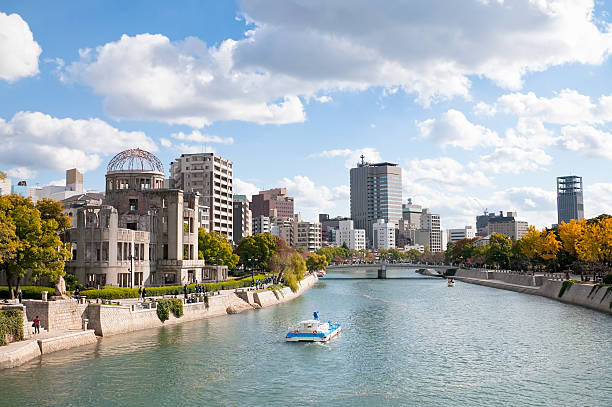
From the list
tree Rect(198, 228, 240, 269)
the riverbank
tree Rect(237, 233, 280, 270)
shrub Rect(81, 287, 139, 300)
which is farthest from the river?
Answer: tree Rect(237, 233, 280, 270)

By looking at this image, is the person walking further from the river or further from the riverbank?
the river

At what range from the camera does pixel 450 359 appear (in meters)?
54.5

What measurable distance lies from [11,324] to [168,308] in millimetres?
23818

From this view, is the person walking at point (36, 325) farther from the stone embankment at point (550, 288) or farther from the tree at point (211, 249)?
the stone embankment at point (550, 288)

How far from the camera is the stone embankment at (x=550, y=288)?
89044mm

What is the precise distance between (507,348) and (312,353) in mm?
20633

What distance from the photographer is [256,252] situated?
13975cm

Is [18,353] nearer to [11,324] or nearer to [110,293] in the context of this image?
[11,324]

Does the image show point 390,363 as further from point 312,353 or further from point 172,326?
point 172,326

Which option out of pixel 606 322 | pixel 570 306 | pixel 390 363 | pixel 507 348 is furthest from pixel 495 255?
pixel 390 363

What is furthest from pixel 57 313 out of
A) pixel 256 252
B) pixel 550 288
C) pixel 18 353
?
pixel 550 288

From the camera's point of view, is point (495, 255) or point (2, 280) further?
point (495, 255)

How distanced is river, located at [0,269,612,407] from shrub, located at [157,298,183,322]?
6.04 feet

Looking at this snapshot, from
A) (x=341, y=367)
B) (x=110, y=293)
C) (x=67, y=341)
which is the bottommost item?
(x=341, y=367)
